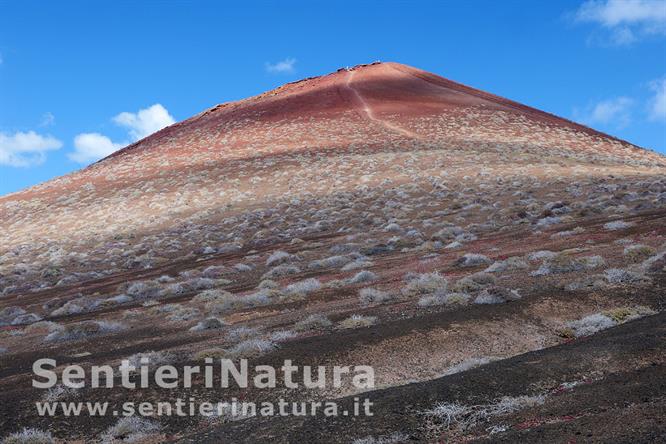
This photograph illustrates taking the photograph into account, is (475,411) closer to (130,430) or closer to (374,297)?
(130,430)

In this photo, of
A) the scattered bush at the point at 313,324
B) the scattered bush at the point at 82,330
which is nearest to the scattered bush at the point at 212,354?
the scattered bush at the point at 313,324

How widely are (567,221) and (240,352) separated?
16414mm

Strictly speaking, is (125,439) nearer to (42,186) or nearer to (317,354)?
(317,354)

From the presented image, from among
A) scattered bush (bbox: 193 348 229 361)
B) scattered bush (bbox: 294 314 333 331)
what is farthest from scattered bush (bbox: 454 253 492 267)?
scattered bush (bbox: 193 348 229 361)

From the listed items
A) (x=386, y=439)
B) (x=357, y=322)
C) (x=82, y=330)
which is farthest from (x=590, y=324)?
(x=82, y=330)

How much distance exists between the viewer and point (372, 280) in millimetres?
16062

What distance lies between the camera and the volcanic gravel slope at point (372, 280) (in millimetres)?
7320

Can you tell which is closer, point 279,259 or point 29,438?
point 29,438

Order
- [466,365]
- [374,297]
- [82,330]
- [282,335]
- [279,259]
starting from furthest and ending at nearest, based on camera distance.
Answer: [279,259] < [82,330] < [374,297] < [282,335] < [466,365]

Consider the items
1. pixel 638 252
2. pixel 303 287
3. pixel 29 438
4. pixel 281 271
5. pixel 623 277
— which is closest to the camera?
pixel 29 438

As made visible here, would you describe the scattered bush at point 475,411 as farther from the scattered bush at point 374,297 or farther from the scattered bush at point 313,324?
the scattered bush at point 374,297

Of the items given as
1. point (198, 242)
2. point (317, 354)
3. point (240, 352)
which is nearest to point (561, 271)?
point (317, 354)

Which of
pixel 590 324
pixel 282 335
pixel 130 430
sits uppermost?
pixel 282 335

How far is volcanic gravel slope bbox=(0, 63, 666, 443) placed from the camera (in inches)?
288
